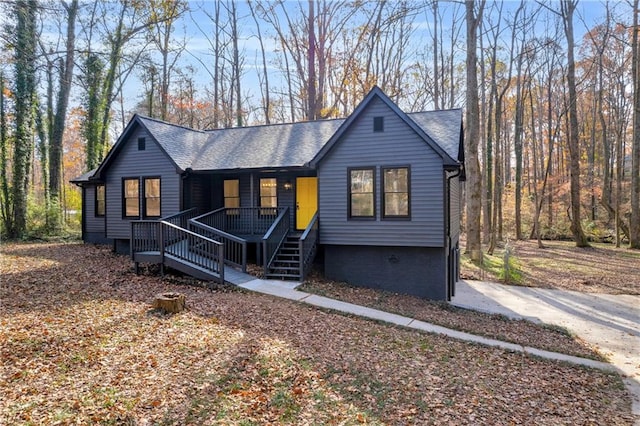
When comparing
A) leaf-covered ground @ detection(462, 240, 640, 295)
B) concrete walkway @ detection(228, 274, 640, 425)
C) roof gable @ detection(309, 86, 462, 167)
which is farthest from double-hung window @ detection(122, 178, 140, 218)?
leaf-covered ground @ detection(462, 240, 640, 295)

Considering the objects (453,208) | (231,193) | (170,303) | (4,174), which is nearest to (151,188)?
(231,193)

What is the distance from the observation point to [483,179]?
25.0 m

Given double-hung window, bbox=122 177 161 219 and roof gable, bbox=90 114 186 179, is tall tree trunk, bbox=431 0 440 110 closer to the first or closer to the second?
roof gable, bbox=90 114 186 179

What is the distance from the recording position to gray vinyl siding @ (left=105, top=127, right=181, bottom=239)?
1352cm

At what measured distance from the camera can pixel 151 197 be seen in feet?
46.1

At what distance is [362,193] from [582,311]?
667 centimetres

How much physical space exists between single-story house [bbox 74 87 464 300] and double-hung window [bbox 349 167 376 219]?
0.03m

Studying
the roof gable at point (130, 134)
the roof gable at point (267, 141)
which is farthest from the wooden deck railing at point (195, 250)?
the roof gable at point (130, 134)

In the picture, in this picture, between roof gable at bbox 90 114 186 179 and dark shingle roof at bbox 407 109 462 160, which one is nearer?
dark shingle roof at bbox 407 109 462 160

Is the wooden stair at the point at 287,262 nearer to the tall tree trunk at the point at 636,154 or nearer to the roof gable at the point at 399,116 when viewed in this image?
the roof gable at the point at 399,116

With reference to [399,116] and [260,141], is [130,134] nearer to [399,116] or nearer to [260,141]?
[260,141]

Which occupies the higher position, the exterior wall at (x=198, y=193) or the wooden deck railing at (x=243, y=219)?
the exterior wall at (x=198, y=193)

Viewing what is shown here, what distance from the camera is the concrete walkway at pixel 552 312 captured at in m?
6.87

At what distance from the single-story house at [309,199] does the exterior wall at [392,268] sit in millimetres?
28
